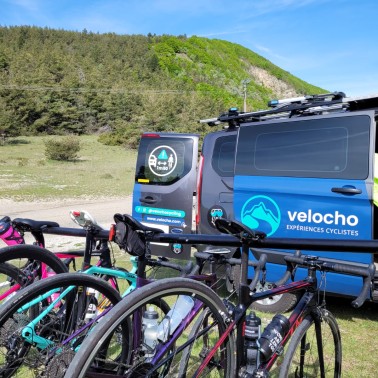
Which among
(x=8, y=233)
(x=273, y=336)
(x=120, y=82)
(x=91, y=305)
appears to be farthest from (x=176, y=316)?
(x=120, y=82)

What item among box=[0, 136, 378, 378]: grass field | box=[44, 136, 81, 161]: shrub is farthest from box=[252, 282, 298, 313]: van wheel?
box=[44, 136, 81, 161]: shrub

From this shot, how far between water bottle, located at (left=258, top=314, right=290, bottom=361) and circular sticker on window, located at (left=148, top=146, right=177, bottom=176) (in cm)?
384

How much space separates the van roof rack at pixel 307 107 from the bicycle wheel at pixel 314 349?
2.46 m

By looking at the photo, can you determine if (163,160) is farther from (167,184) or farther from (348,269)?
(348,269)

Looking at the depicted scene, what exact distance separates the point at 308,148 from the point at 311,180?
1.22 ft

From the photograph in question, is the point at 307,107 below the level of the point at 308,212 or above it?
above

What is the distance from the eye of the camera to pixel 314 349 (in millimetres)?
2557

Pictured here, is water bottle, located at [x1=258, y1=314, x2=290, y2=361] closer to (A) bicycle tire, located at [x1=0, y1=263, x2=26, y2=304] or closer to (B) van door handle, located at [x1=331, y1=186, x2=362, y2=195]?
(A) bicycle tire, located at [x1=0, y1=263, x2=26, y2=304]

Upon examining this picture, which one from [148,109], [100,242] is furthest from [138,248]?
[148,109]

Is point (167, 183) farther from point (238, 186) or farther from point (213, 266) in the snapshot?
point (213, 266)

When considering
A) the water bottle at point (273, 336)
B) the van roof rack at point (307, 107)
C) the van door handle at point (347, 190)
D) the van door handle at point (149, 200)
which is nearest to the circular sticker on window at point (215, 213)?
the van door handle at point (149, 200)

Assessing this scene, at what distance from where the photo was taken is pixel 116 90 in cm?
6272

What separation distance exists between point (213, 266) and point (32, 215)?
10.4 metres

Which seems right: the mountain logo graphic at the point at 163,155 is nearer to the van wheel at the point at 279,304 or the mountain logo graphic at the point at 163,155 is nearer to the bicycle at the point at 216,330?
the van wheel at the point at 279,304
